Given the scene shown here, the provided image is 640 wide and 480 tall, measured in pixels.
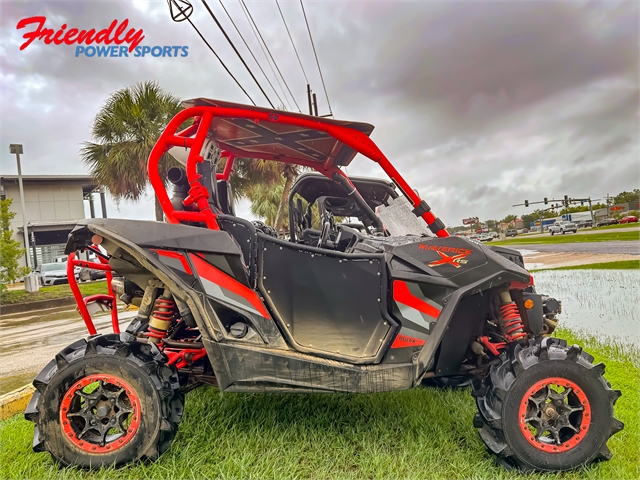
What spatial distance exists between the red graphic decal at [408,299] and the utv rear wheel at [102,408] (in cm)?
163

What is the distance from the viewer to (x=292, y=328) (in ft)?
8.63

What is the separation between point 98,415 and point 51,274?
22901 mm

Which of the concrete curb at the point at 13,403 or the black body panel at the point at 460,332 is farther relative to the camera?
the concrete curb at the point at 13,403

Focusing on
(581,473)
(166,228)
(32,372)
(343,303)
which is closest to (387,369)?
(343,303)

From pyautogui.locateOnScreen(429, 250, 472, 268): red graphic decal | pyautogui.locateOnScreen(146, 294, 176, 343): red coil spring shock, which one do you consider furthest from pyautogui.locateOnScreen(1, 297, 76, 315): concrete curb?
pyautogui.locateOnScreen(429, 250, 472, 268): red graphic decal

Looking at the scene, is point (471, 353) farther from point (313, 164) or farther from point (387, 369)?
point (313, 164)

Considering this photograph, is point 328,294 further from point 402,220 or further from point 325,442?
point 325,442

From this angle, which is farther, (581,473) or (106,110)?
(106,110)

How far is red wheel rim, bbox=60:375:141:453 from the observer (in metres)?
2.43

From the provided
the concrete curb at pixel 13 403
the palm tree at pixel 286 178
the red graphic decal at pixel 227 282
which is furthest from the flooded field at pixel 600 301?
the palm tree at pixel 286 178

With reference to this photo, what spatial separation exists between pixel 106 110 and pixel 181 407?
14158 mm

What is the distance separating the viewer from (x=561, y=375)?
96.7 inches

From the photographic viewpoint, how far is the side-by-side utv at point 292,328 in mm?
2438

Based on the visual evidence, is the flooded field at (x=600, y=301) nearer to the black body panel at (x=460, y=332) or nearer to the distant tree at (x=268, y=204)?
the black body panel at (x=460, y=332)
